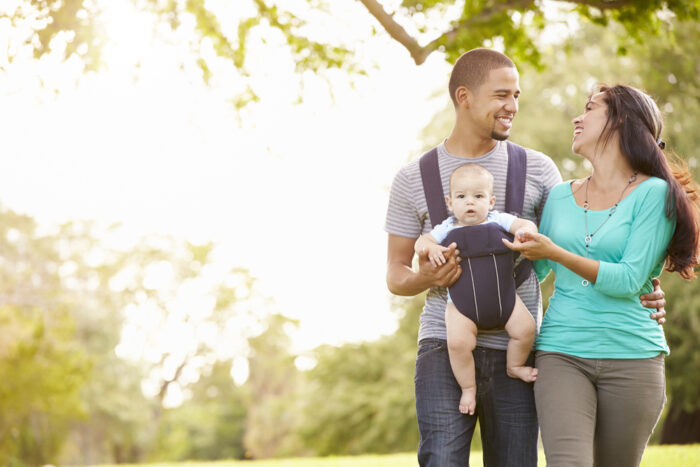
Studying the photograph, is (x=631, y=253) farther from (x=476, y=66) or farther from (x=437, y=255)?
(x=476, y=66)

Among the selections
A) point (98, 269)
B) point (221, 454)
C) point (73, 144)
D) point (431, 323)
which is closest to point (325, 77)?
point (431, 323)

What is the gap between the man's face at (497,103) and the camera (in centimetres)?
374

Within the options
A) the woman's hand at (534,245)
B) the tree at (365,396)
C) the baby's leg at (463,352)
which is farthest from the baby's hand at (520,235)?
the tree at (365,396)

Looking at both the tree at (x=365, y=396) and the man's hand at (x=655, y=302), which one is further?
the tree at (x=365, y=396)

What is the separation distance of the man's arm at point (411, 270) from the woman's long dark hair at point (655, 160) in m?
0.91

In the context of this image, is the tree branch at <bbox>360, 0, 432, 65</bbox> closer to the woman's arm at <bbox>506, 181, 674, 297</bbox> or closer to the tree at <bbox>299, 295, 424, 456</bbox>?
the woman's arm at <bbox>506, 181, 674, 297</bbox>

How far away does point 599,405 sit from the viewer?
355 centimetres

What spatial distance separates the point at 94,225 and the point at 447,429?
3062 cm

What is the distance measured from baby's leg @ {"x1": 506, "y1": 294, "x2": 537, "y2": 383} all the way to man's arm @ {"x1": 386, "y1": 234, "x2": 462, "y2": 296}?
0.31m

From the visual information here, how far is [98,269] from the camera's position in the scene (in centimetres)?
3177

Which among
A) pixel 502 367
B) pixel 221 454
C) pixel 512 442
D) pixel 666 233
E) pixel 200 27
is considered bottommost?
pixel 221 454

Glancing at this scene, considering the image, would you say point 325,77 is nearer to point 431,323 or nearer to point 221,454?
point 431,323

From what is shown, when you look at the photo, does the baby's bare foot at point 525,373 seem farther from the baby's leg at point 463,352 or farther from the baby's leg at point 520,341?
the baby's leg at point 463,352

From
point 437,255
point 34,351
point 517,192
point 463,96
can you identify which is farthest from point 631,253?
point 34,351
